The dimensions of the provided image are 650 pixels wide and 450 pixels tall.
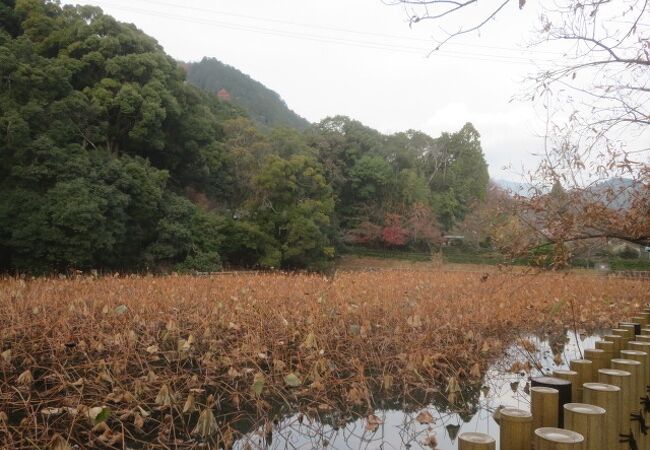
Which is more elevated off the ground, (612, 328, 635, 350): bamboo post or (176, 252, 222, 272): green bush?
(612, 328, 635, 350): bamboo post

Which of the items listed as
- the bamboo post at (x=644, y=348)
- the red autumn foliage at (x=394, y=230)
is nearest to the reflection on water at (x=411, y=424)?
the bamboo post at (x=644, y=348)

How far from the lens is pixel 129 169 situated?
46.2 feet

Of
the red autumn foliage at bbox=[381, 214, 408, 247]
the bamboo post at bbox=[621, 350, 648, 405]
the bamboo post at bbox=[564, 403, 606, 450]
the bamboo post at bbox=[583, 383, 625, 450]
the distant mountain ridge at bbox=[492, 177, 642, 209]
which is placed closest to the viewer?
the bamboo post at bbox=[564, 403, 606, 450]

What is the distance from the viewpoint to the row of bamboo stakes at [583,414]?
51.4 inches

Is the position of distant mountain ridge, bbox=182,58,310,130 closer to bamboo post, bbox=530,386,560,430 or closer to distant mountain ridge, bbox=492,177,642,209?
distant mountain ridge, bbox=492,177,642,209

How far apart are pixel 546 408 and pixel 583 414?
20cm

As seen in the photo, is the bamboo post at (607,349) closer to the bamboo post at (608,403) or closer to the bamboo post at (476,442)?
the bamboo post at (608,403)

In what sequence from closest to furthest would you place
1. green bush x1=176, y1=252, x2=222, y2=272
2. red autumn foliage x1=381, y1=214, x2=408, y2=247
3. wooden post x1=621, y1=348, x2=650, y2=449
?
wooden post x1=621, y1=348, x2=650, y2=449
green bush x1=176, y1=252, x2=222, y2=272
red autumn foliage x1=381, y1=214, x2=408, y2=247

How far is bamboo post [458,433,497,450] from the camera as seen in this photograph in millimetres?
1222

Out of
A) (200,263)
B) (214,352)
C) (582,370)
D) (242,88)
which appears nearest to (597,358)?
(582,370)

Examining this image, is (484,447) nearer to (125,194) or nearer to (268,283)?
(268,283)

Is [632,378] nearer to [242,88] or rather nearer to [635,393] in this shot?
[635,393]

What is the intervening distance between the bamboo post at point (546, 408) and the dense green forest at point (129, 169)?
39.9 feet

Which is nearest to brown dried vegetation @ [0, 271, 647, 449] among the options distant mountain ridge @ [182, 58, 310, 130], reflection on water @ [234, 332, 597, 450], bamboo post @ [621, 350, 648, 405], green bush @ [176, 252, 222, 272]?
reflection on water @ [234, 332, 597, 450]
